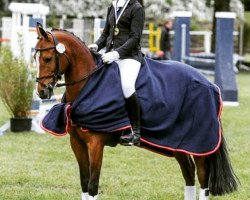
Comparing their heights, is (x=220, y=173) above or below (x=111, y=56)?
below

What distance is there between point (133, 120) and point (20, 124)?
224 inches

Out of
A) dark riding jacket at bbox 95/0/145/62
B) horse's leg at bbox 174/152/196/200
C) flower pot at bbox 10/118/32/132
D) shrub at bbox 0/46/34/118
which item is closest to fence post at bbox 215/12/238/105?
flower pot at bbox 10/118/32/132

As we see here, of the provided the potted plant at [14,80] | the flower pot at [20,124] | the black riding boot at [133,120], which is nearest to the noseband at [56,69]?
the black riding boot at [133,120]

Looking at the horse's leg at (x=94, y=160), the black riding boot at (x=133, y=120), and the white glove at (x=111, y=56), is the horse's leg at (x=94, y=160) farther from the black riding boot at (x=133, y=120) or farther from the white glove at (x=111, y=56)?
the white glove at (x=111, y=56)

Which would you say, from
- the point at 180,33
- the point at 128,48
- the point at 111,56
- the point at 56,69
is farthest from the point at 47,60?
the point at 180,33

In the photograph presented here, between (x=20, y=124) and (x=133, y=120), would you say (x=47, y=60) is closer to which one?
(x=133, y=120)

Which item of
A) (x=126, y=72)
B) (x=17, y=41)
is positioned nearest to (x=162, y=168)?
(x=126, y=72)

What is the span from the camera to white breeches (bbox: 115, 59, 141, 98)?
6.56m

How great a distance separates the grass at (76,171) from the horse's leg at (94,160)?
3.61 feet

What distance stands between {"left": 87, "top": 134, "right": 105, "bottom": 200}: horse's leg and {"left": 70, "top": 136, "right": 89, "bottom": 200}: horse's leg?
199mm

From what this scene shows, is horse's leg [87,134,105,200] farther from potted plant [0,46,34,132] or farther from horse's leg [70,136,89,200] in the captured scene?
potted plant [0,46,34,132]

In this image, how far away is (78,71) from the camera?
6594mm

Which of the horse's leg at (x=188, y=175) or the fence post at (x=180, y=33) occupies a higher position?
the fence post at (x=180, y=33)

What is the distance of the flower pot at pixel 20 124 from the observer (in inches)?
472
